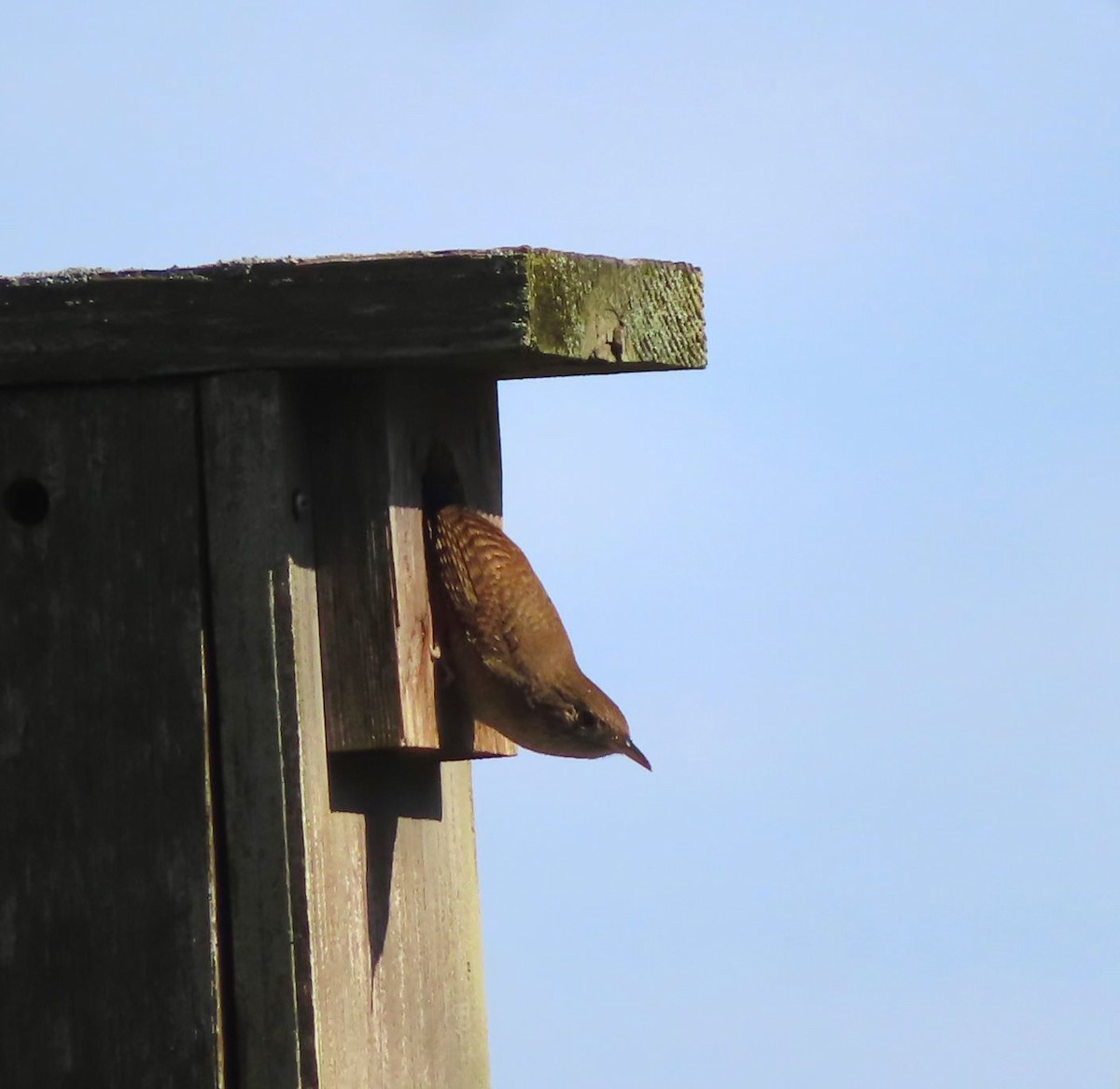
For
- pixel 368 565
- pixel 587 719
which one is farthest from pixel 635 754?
pixel 368 565

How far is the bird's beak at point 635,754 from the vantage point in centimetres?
405

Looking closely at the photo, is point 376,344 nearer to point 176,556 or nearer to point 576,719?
A: point 176,556

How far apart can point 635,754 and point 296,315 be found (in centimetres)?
105

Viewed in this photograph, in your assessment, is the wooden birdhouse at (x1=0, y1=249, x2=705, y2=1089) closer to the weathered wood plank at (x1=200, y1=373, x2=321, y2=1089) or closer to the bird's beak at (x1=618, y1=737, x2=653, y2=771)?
the weathered wood plank at (x1=200, y1=373, x2=321, y2=1089)

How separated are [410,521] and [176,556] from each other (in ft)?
1.31

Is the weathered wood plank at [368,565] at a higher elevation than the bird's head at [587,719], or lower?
higher

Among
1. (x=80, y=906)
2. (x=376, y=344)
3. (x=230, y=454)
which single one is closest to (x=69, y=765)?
(x=80, y=906)

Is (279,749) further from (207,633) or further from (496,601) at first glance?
(496,601)

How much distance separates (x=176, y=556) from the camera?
3.55 m

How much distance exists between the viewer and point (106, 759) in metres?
3.56

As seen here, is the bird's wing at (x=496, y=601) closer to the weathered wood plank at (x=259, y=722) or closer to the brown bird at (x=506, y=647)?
the brown bird at (x=506, y=647)

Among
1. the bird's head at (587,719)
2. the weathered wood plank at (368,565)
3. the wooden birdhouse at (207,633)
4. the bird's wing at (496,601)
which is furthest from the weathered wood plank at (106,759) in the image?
the bird's head at (587,719)

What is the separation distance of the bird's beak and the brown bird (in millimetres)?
119

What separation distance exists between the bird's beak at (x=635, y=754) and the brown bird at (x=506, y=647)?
4.7 inches
